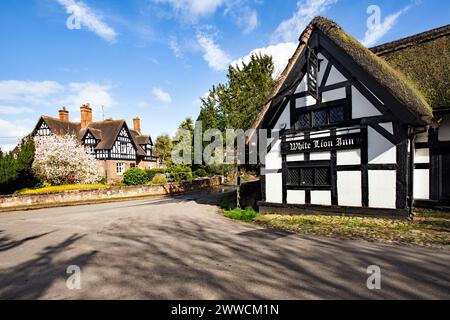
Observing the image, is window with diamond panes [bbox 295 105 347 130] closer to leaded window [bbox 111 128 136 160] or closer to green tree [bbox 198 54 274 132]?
green tree [bbox 198 54 274 132]

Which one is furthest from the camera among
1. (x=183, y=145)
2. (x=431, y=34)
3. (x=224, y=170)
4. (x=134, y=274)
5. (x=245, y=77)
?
(x=224, y=170)

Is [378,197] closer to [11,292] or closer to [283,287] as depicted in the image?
[283,287]

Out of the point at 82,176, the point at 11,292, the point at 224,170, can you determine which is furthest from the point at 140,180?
the point at 11,292

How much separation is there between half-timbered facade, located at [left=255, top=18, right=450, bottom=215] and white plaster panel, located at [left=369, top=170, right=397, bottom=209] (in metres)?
0.03

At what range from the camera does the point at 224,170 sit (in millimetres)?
36250

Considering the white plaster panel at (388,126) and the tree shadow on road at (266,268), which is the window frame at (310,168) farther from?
the tree shadow on road at (266,268)

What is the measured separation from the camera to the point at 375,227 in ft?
26.1

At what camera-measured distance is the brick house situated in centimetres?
3694

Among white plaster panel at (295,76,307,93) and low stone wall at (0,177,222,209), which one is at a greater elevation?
white plaster panel at (295,76,307,93)

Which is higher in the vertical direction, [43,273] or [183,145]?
[183,145]

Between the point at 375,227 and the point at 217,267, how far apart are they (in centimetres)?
566

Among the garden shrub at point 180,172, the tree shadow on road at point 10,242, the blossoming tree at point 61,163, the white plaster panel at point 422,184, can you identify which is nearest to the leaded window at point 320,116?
the white plaster panel at point 422,184

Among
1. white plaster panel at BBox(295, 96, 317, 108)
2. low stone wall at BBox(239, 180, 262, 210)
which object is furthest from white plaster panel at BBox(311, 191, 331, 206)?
low stone wall at BBox(239, 180, 262, 210)

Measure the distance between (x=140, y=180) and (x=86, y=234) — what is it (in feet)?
68.4
